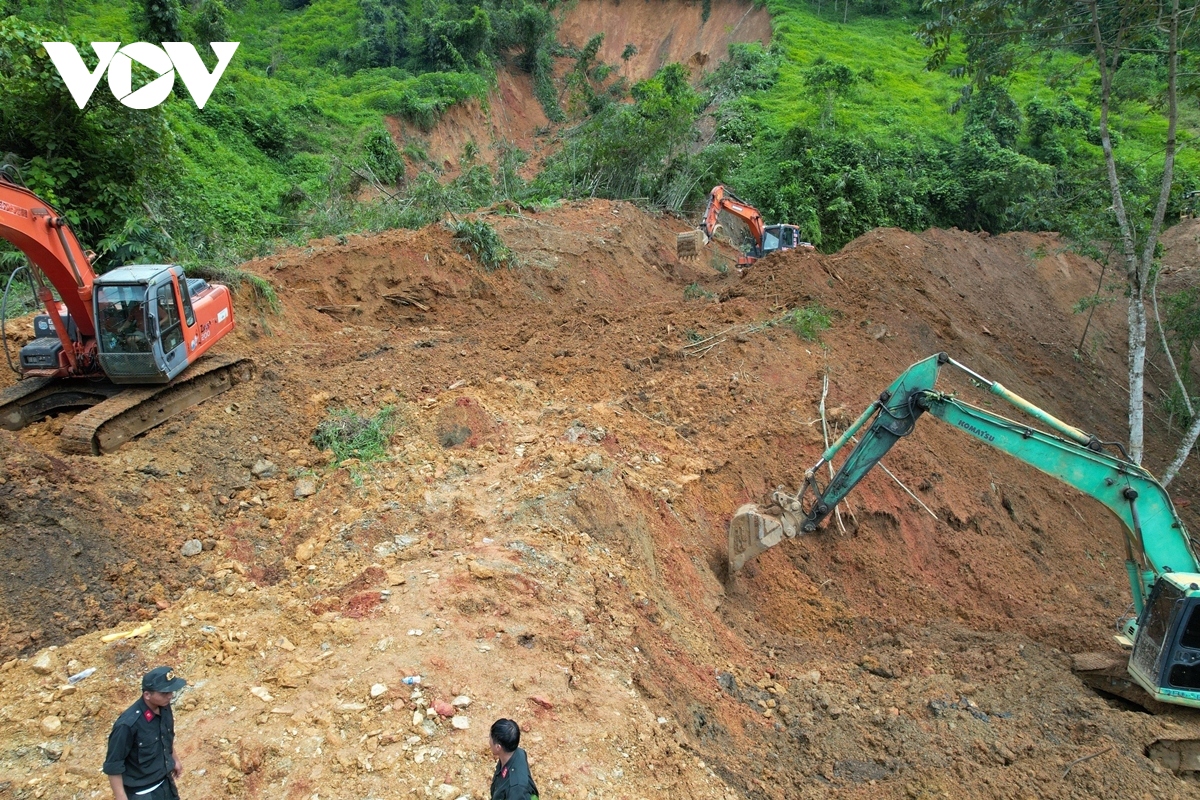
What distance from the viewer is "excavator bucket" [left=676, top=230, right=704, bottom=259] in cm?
2083

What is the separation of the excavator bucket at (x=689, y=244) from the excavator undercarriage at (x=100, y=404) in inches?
532

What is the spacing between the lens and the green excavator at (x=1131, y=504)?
6.54 m

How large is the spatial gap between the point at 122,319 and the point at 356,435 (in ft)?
9.22

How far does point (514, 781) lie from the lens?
416 centimetres

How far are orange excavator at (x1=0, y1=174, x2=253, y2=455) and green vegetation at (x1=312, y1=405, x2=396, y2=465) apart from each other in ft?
5.97

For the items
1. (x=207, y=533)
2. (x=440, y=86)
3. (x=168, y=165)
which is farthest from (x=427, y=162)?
(x=207, y=533)

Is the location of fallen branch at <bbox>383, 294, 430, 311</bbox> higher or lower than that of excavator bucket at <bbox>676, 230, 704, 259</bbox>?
higher

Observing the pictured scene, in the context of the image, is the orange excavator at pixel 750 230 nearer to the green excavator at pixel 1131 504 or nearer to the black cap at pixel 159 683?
the green excavator at pixel 1131 504

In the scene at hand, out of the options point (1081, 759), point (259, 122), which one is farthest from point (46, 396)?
point (259, 122)

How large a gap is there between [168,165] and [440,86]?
20.8m

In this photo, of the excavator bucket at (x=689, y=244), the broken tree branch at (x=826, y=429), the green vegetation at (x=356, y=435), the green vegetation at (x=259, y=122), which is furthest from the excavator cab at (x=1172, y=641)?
the excavator bucket at (x=689, y=244)

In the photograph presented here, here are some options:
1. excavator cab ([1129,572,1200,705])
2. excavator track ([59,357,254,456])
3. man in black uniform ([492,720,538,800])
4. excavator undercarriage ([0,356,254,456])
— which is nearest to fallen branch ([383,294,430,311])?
excavator track ([59,357,254,456])

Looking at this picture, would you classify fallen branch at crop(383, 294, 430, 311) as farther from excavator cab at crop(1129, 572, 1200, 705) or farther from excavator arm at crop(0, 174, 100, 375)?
excavator cab at crop(1129, 572, 1200, 705)

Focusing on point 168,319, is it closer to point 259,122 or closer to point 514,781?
point 514,781
